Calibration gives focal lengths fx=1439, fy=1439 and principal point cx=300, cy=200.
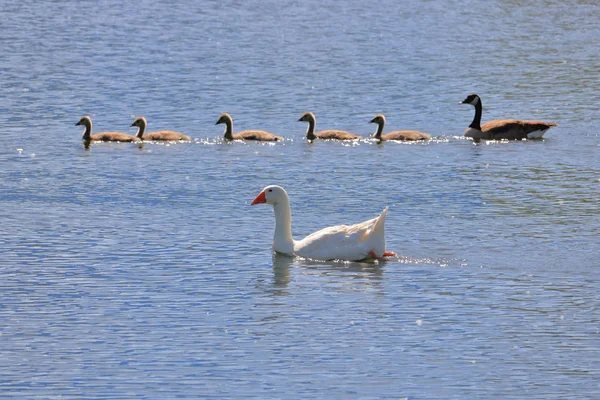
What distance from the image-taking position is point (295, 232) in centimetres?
2225

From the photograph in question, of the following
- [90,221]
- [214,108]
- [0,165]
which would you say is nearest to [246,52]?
[214,108]

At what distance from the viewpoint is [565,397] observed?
1411 centimetres

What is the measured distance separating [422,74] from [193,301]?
27.5 meters

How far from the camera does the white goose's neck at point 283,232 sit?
67.7ft

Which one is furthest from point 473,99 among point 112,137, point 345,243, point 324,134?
point 345,243

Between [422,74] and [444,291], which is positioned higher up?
[422,74]

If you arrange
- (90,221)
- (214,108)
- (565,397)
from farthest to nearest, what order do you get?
(214,108)
(90,221)
(565,397)

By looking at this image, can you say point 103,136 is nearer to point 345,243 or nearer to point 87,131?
point 87,131

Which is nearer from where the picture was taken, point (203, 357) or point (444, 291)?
point (203, 357)

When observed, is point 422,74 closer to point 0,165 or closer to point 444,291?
point 0,165

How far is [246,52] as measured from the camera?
49906 mm

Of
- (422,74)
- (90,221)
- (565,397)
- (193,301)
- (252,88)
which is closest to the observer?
(565,397)

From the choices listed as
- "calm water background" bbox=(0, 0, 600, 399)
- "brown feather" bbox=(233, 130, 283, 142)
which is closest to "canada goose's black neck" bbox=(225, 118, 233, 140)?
"brown feather" bbox=(233, 130, 283, 142)

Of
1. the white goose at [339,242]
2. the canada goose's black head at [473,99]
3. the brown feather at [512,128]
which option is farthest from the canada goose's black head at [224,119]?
the white goose at [339,242]
